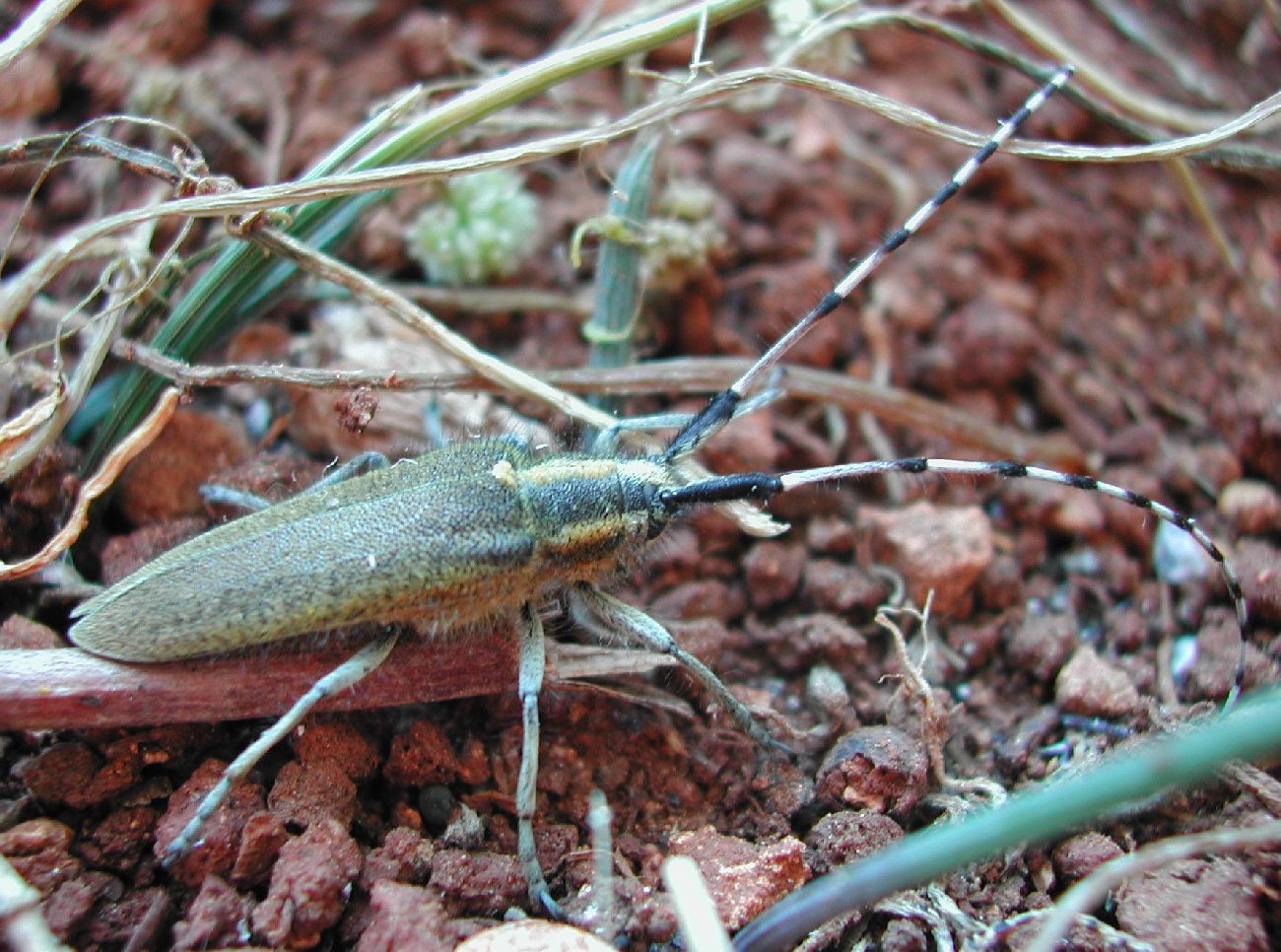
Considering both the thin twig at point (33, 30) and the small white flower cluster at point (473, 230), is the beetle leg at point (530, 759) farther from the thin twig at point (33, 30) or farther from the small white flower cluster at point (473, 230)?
the thin twig at point (33, 30)

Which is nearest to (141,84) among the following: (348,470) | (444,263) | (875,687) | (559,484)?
(444,263)

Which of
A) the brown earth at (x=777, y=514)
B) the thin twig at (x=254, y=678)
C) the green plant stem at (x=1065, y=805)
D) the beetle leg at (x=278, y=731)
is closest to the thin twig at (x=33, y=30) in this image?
the brown earth at (x=777, y=514)

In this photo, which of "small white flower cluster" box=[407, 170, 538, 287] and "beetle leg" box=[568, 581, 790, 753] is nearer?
"beetle leg" box=[568, 581, 790, 753]

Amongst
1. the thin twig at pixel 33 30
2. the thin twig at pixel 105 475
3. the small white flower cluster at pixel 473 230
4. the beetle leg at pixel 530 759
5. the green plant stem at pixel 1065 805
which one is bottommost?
the beetle leg at pixel 530 759

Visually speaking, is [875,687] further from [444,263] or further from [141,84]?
[141,84]

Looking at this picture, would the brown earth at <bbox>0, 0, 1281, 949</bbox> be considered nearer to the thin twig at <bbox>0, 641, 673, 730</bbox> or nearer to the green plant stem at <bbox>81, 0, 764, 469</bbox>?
the thin twig at <bbox>0, 641, 673, 730</bbox>

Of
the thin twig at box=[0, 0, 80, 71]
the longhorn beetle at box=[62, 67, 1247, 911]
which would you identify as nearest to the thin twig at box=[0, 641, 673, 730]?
the longhorn beetle at box=[62, 67, 1247, 911]
